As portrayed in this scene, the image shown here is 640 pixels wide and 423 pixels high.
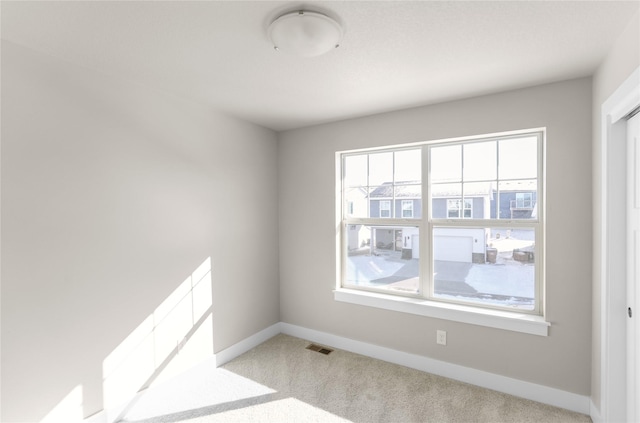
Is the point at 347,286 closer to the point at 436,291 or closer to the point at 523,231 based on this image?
the point at 436,291

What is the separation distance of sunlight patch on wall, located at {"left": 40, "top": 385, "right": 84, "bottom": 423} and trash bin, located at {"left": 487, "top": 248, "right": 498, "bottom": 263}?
3.17 meters

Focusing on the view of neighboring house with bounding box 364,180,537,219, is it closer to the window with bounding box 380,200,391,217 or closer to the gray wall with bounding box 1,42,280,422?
the window with bounding box 380,200,391,217

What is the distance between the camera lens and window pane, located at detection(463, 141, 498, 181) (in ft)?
8.46

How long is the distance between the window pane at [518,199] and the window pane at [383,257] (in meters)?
0.78

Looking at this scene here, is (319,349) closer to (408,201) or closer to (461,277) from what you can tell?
(461,277)

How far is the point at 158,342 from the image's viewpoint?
2.41m

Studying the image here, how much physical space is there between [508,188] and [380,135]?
4.00 feet

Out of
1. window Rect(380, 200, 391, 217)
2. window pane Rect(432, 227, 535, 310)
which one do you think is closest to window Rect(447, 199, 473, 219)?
window pane Rect(432, 227, 535, 310)

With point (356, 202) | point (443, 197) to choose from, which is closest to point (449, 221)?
point (443, 197)

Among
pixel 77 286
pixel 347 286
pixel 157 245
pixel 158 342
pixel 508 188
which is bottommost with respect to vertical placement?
pixel 158 342

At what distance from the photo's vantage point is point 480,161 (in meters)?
2.63

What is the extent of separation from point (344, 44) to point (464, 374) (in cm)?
Result: 272

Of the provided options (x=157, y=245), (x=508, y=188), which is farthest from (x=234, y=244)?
(x=508, y=188)

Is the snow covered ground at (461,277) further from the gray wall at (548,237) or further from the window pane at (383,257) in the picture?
the gray wall at (548,237)
